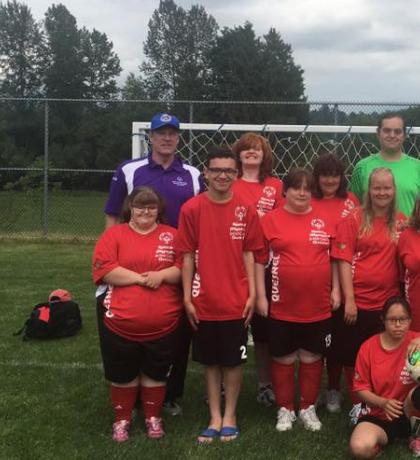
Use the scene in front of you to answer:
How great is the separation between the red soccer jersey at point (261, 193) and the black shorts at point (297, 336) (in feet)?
2.73

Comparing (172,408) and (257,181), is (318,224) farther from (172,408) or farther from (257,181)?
(172,408)

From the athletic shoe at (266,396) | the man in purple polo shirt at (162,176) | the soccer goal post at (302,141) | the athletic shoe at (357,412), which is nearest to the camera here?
the athletic shoe at (357,412)

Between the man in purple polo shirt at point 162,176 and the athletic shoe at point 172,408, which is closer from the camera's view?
the man in purple polo shirt at point 162,176

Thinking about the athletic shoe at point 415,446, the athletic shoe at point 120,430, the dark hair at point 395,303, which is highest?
the dark hair at point 395,303

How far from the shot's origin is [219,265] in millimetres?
3748

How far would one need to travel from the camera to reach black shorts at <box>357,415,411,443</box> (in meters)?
3.67

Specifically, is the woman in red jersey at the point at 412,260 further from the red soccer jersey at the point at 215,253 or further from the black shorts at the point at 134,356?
the black shorts at the point at 134,356

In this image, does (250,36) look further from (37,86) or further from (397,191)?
(397,191)

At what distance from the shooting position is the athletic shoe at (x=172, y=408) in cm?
433

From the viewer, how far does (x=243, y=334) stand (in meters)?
3.80

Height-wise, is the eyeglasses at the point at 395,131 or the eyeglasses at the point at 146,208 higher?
the eyeglasses at the point at 395,131

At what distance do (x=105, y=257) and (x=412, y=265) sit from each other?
1.94 m

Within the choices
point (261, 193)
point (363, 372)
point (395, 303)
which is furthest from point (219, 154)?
point (363, 372)

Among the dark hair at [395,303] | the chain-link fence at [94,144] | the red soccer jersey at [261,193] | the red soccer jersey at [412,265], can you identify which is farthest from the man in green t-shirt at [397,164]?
the chain-link fence at [94,144]
